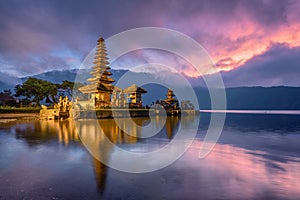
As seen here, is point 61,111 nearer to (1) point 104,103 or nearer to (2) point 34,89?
(1) point 104,103

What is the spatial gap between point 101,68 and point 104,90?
9.08m

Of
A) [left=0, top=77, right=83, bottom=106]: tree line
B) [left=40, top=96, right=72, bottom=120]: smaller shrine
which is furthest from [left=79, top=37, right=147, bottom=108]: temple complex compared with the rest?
[left=0, top=77, right=83, bottom=106]: tree line

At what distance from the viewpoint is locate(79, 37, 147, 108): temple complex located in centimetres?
3675

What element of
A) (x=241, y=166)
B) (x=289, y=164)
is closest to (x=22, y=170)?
(x=241, y=166)

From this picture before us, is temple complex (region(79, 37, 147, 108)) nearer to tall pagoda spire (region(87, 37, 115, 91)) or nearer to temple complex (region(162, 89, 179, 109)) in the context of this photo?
tall pagoda spire (region(87, 37, 115, 91))

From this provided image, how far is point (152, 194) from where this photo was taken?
464cm

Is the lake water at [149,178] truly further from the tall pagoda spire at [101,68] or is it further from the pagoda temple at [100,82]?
the tall pagoda spire at [101,68]

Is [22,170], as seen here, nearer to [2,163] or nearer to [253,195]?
[2,163]

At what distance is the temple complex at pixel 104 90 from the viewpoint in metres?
36.8

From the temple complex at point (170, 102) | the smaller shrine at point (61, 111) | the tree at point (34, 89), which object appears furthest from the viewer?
the temple complex at point (170, 102)

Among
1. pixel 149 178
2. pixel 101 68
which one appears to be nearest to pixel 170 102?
pixel 101 68


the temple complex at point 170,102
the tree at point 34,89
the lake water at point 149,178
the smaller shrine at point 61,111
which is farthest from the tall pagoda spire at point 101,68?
the lake water at point 149,178

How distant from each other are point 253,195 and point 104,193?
3.45 meters

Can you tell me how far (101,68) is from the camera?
45.5 m
